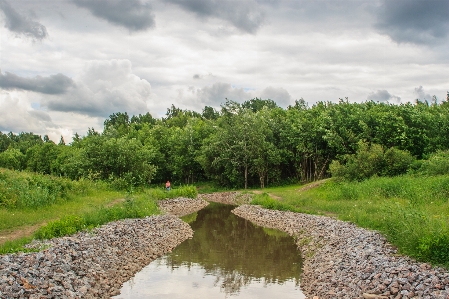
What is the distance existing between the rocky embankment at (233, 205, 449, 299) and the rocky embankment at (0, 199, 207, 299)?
26.4ft

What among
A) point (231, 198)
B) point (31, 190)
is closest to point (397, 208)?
point (31, 190)

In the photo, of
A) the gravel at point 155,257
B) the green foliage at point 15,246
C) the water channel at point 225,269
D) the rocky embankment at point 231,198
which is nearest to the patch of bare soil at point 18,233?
the green foliage at point 15,246

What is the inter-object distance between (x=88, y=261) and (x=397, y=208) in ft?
48.1

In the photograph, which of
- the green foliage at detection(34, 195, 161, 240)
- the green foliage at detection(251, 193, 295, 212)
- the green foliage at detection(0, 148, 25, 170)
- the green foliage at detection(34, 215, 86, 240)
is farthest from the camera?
the green foliage at detection(0, 148, 25, 170)

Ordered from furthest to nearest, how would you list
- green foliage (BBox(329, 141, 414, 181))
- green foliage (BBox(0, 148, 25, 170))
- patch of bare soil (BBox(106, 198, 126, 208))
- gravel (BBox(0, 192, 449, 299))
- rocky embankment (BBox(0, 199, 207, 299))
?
green foliage (BBox(0, 148, 25, 170))
green foliage (BBox(329, 141, 414, 181))
patch of bare soil (BBox(106, 198, 126, 208))
rocky embankment (BBox(0, 199, 207, 299))
gravel (BBox(0, 192, 449, 299))

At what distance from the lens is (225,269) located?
19203 millimetres

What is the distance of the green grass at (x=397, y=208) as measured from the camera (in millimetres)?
13625

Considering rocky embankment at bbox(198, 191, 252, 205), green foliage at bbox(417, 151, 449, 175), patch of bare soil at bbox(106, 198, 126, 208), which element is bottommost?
rocky embankment at bbox(198, 191, 252, 205)

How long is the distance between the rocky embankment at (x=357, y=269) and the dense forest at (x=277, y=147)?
19.6 metres

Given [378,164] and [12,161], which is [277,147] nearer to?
[378,164]

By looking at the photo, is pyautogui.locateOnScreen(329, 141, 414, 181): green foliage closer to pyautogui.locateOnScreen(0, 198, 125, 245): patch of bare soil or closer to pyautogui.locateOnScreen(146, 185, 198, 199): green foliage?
pyautogui.locateOnScreen(146, 185, 198, 199): green foliage

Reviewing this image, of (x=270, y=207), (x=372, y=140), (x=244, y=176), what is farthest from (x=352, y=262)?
(x=244, y=176)

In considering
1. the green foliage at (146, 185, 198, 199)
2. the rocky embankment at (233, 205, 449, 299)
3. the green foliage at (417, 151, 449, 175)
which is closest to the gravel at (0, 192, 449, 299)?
the rocky embankment at (233, 205, 449, 299)

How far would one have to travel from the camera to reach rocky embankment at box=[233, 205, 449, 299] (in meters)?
11.8
